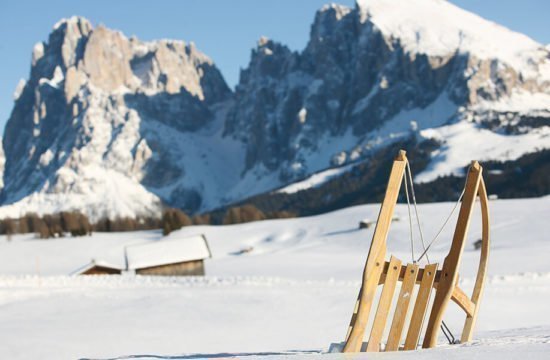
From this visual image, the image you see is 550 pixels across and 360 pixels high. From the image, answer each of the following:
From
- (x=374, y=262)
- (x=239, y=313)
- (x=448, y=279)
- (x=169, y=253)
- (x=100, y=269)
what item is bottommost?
(x=239, y=313)

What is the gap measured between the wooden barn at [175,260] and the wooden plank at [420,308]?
4740 cm

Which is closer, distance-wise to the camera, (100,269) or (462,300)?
(462,300)

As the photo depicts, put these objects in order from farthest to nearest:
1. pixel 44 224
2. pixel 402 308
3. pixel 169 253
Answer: pixel 44 224
pixel 169 253
pixel 402 308

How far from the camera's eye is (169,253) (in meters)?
61.4

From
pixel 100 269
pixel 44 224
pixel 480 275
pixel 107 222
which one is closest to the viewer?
pixel 480 275

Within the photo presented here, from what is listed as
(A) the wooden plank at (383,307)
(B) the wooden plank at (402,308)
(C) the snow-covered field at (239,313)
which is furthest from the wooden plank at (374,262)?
(C) the snow-covered field at (239,313)

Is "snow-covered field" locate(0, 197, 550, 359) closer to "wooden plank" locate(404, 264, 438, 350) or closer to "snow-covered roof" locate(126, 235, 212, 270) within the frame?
"wooden plank" locate(404, 264, 438, 350)

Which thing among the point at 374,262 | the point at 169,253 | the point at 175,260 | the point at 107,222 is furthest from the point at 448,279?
the point at 107,222

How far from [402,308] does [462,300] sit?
1.42m

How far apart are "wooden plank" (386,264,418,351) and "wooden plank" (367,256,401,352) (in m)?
0.18

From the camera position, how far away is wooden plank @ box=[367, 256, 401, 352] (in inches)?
524

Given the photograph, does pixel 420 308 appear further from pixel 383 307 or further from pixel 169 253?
pixel 169 253

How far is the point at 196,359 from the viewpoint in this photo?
44.3ft

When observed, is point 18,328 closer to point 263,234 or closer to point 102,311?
point 102,311
